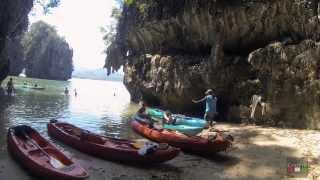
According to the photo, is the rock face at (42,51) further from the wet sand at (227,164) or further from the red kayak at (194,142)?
the red kayak at (194,142)

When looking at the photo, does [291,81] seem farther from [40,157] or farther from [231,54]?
[40,157]

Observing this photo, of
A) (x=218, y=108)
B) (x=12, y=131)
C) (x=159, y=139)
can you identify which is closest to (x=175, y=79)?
(x=218, y=108)

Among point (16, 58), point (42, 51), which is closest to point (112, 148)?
point (16, 58)

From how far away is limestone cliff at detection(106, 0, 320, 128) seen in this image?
1933 centimetres

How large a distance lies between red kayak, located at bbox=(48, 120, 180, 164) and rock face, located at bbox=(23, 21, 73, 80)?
88088mm

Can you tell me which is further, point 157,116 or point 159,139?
point 157,116

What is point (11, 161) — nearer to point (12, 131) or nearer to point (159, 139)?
point (12, 131)

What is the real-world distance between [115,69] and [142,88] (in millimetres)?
7986

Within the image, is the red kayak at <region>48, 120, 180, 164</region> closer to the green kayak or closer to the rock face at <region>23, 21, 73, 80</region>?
the green kayak

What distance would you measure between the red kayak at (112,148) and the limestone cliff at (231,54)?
28.4 ft

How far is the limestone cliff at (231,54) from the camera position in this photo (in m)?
19.3

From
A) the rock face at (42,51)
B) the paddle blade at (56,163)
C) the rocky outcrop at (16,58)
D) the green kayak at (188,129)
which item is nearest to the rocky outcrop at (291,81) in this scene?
the green kayak at (188,129)

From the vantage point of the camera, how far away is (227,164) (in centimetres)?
1395

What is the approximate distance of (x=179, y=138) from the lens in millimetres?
15430
